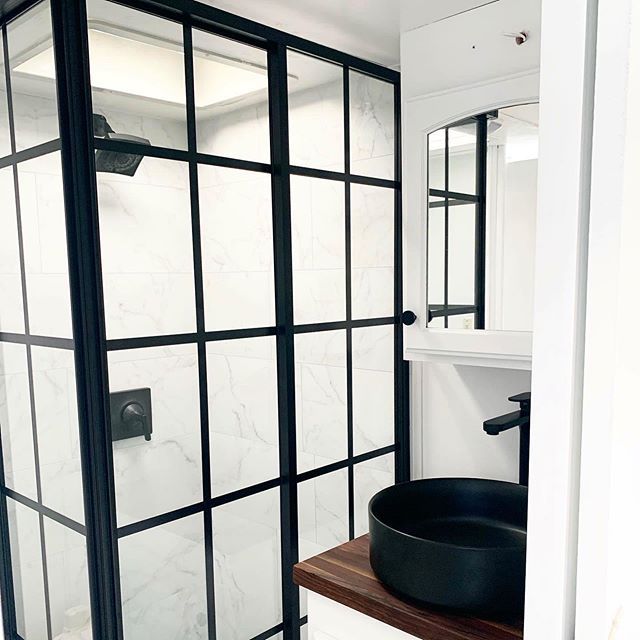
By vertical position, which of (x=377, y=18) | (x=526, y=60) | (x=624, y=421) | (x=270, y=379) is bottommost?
(x=270, y=379)

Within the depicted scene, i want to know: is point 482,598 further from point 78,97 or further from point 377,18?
point 377,18

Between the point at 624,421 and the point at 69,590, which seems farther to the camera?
the point at 69,590

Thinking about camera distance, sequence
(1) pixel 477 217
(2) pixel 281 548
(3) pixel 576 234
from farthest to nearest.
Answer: (2) pixel 281 548 < (1) pixel 477 217 < (3) pixel 576 234

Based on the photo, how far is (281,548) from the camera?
1.63 m

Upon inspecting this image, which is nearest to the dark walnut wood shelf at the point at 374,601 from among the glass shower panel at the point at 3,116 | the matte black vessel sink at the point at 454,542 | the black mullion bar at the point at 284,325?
the matte black vessel sink at the point at 454,542

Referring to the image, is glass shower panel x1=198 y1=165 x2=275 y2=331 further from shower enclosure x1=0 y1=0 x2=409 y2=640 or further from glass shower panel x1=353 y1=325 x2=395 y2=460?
glass shower panel x1=353 y1=325 x2=395 y2=460

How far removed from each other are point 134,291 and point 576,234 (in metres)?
1.07

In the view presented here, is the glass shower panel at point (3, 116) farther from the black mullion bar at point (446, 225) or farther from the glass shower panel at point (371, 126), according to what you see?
the black mullion bar at point (446, 225)

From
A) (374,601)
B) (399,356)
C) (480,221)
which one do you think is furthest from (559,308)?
(399,356)

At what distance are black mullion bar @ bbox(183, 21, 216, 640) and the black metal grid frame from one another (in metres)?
0.61

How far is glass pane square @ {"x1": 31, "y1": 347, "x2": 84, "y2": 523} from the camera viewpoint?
4.24ft

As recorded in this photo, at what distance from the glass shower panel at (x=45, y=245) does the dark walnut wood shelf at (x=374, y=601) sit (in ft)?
2.44

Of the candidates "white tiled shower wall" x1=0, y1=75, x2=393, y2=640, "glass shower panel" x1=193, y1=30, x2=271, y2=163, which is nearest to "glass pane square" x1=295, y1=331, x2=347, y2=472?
"white tiled shower wall" x1=0, y1=75, x2=393, y2=640

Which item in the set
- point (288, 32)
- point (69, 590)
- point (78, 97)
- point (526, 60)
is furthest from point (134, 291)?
point (526, 60)
